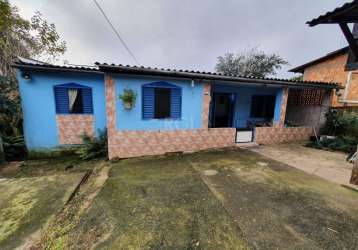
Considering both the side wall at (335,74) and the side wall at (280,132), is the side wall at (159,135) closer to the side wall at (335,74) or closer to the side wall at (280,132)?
the side wall at (280,132)

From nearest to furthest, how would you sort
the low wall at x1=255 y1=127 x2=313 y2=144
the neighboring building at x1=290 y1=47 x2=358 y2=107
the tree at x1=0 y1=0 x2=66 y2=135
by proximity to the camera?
the low wall at x1=255 y1=127 x2=313 y2=144 < the neighboring building at x1=290 y1=47 x2=358 y2=107 < the tree at x1=0 y1=0 x2=66 y2=135

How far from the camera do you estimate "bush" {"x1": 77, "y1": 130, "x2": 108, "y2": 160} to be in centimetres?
540

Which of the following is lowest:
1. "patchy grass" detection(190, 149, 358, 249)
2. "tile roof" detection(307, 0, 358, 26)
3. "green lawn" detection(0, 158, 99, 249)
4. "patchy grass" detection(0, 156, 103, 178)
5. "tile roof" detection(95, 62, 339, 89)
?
"patchy grass" detection(0, 156, 103, 178)

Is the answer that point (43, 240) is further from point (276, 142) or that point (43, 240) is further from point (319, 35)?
point (319, 35)

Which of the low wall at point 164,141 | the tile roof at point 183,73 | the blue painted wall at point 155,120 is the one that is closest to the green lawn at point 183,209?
the low wall at point 164,141

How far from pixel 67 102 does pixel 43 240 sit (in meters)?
4.94

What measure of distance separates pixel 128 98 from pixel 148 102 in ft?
2.23

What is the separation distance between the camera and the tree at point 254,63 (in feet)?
47.8

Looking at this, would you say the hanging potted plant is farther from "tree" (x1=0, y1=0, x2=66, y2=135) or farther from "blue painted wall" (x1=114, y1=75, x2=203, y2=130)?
"tree" (x1=0, y1=0, x2=66, y2=135)

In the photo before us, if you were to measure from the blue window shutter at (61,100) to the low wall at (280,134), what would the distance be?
7.72 metres

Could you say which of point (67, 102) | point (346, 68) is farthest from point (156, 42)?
point (346, 68)

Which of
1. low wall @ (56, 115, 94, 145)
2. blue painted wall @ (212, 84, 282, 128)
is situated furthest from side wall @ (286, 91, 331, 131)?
low wall @ (56, 115, 94, 145)

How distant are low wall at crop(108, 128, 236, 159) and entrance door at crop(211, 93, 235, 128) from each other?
2.19 meters

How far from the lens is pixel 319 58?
483 inches
